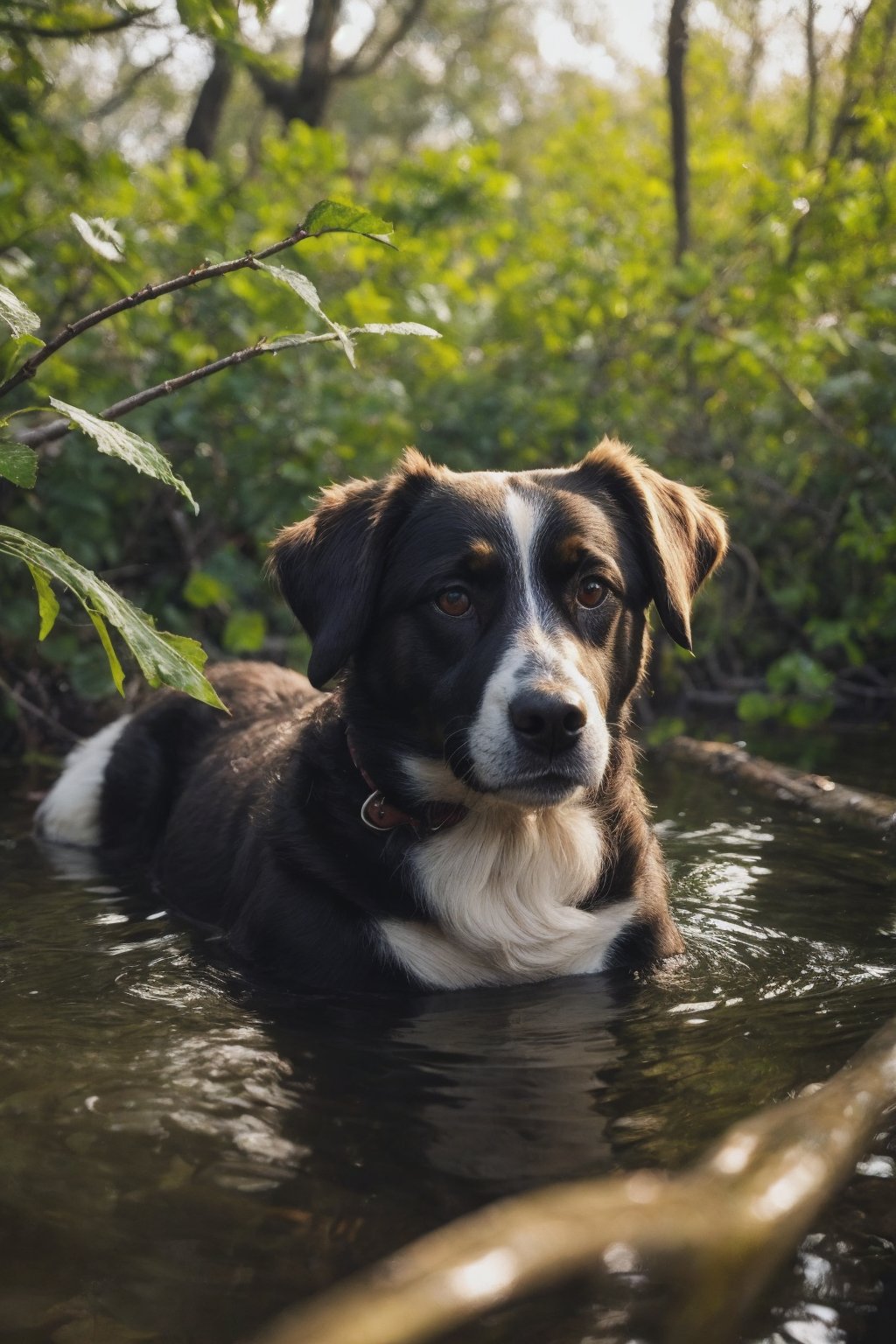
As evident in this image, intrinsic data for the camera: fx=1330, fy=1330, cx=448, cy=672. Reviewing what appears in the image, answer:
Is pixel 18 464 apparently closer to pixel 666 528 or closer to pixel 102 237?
pixel 102 237

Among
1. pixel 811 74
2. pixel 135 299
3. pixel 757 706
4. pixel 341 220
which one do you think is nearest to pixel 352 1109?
pixel 135 299

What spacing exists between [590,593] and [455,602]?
391mm

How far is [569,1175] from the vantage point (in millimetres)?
2404

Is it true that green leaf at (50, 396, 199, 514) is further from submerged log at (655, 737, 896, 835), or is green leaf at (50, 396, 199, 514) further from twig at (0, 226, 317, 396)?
submerged log at (655, 737, 896, 835)

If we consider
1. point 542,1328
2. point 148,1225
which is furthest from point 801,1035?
point 148,1225

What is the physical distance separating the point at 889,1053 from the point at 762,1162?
0.72 m

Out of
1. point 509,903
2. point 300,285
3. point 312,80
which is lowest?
point 509,903

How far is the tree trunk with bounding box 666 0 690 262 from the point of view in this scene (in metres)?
8.66

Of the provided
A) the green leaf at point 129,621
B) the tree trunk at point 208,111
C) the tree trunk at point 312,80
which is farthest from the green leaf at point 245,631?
the tree trunk at point 208,111

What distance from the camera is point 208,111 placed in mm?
16172

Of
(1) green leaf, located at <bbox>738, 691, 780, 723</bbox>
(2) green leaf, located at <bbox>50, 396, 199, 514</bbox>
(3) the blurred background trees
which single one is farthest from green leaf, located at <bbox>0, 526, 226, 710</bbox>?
(1) green leaf, located at <bbox>738, 691, 780, 723</bbox>

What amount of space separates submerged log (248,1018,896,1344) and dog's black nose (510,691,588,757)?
152cm

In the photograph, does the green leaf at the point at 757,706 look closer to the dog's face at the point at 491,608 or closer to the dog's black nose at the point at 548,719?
the dog's face at the point at 491,608

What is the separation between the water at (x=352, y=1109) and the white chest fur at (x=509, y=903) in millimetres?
96
